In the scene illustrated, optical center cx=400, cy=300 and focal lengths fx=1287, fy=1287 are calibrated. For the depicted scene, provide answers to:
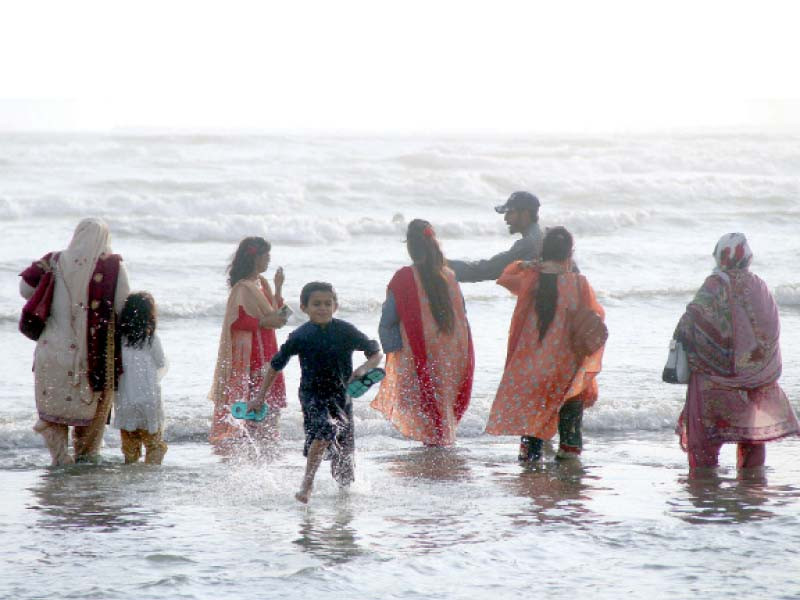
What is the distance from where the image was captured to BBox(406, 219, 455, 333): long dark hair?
7238 millimetres

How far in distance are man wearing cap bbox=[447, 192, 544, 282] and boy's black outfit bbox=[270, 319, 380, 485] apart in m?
1.77

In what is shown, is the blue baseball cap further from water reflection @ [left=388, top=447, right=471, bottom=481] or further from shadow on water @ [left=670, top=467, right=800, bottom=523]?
shadow on water @ [left=670, top=467, right=800, bottom=523]

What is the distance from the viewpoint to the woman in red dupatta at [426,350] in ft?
24.1

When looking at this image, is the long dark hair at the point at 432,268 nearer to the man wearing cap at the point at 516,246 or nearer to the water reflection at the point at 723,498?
the man wearing cap at the point at 516,246

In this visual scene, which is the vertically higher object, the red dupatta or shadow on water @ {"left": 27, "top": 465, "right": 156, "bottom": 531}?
the red dupatta

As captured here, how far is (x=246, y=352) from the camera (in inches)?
309

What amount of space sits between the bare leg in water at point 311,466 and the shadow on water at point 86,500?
26.1 inches

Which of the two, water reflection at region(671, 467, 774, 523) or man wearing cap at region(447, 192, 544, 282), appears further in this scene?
man wearing cap at region(447, 192, 544, 282)

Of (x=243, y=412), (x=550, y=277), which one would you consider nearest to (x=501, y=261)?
(x=550, y=277)

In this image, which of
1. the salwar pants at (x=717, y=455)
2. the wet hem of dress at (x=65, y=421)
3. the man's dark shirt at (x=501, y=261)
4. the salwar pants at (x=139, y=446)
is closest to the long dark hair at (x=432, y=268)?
the man's dark shirt at (x=501, y=261)

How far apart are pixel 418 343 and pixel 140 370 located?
160 cm

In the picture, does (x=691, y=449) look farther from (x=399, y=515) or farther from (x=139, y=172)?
(x=139, y=172)

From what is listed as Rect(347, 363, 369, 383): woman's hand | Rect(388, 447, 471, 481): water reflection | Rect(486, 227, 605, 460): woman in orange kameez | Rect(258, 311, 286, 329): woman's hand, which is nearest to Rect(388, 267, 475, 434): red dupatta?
Rect(388, 447, 471, 481): water reflection

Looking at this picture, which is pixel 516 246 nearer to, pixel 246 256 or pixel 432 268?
pixel 432 268
